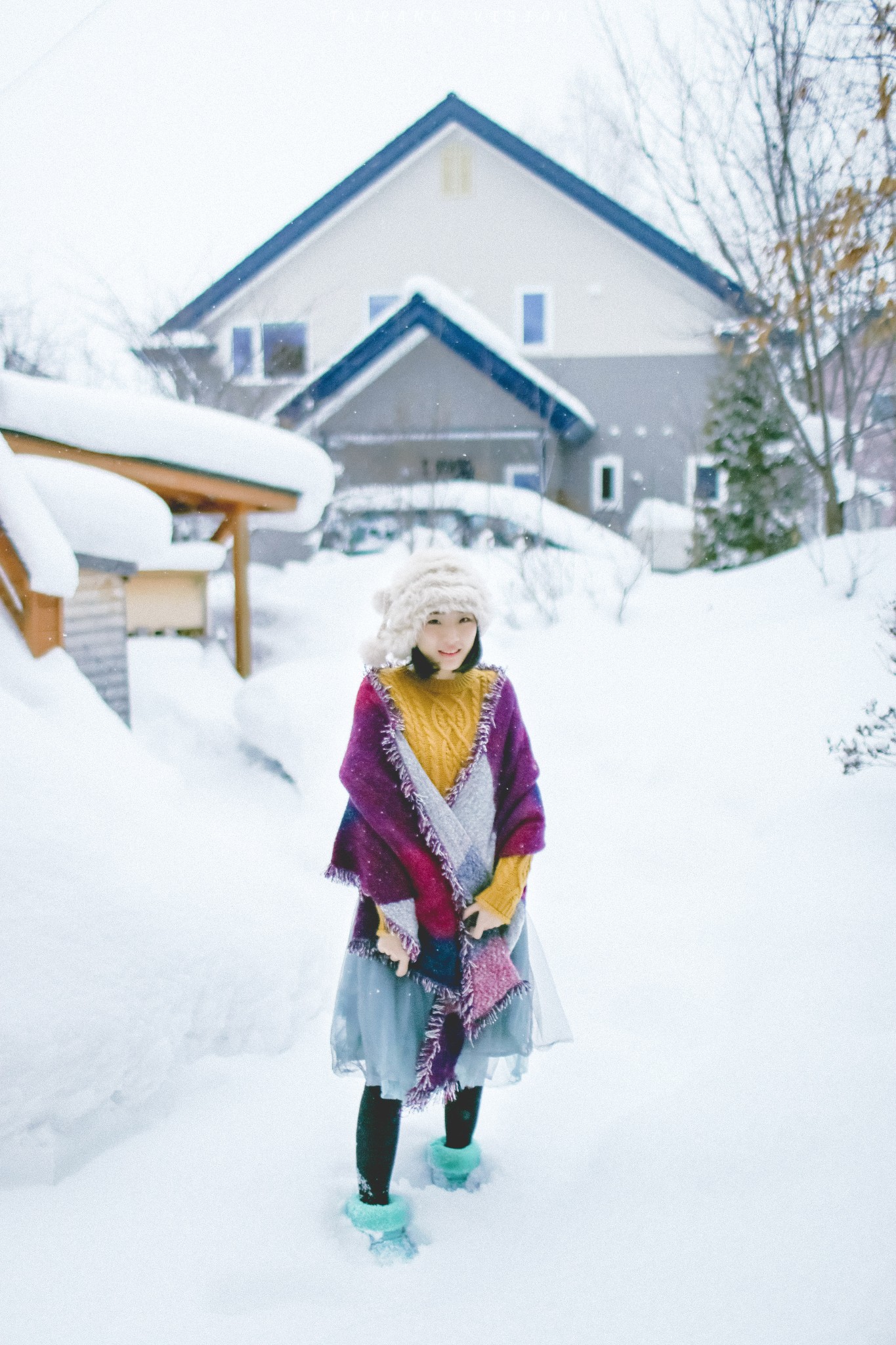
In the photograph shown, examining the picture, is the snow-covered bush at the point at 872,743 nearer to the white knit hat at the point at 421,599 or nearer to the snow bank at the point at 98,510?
the white knit hat at the point at 421,599

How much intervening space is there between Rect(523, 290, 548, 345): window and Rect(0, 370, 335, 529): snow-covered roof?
8096 mm

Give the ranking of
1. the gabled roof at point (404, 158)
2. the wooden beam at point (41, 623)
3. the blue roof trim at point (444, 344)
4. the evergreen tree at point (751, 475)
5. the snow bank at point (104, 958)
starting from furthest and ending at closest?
the gabled roof at point (404, 158)
the blue roof trim at point (444, 344)
the evergreen tree at point (751, 475)
the wooden beam at point (41, 623)
the snow bank at point (104, 958)

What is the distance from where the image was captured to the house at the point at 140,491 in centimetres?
432

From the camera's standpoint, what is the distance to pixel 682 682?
4.67 meters

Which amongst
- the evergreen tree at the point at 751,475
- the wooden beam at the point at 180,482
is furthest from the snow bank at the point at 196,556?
the evergreen tree at the point at 751,475

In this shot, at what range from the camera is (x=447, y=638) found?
1.68 meters

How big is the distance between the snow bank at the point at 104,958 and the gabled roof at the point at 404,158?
11.9 metres

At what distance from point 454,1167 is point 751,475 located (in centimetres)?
926

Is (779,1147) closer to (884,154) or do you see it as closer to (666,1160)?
(666,1160)

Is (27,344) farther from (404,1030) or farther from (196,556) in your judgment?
(404,1030)

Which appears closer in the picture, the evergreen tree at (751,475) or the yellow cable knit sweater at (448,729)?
the yellow cable knit sweater at (448,729)

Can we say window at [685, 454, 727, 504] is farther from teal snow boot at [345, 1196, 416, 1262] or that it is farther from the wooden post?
teal snow boot at [345, 1196, 416, 1262]

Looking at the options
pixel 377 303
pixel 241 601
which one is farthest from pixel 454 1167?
pixel 377 303

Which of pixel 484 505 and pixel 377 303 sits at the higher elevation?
pixel 377 303
